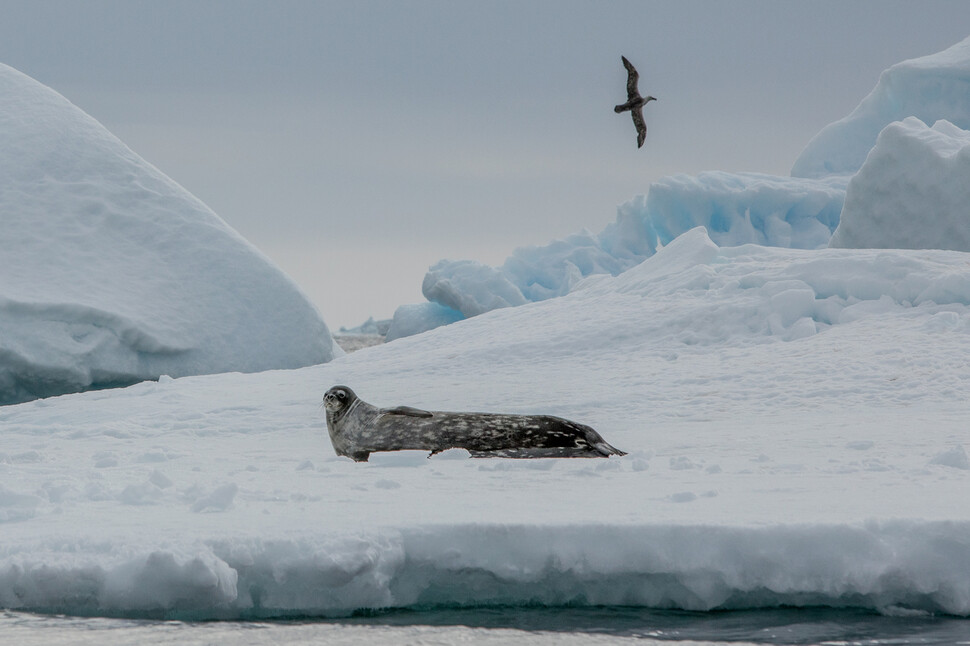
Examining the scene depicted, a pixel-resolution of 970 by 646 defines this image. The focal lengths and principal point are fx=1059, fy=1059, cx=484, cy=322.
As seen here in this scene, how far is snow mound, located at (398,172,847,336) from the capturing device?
73.6ft

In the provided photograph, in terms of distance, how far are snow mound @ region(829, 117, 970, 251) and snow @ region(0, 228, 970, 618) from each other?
17.9ft

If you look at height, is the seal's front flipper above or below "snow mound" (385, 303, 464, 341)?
below

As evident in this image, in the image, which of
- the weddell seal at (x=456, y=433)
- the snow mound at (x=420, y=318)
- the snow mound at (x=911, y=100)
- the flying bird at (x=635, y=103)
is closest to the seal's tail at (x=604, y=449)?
the weddell seal at (x=456, y=433)

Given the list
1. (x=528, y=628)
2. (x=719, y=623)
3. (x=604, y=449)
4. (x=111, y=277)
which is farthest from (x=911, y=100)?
(x=528, y=628)

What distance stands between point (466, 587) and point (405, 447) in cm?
229

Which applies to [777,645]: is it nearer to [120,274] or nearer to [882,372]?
[882,372]

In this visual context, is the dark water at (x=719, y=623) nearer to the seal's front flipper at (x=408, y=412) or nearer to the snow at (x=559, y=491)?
the snow at (x=559, y=491)

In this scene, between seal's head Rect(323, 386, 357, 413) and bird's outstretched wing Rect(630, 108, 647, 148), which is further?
bird's outstretched wing Rect(630, 108, 647, 148)

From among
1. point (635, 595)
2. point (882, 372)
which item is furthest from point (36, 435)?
point (882, 372)

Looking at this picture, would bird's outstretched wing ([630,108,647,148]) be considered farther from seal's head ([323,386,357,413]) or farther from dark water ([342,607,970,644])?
dark water ([342,607,970,644])

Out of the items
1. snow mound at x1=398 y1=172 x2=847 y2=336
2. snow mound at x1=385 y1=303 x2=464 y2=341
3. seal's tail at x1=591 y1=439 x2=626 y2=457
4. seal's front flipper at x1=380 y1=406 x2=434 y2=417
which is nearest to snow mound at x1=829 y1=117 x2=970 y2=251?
snow mound at x1=398 y1=172 x2=847 y2=336

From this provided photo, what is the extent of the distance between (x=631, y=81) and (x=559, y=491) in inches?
276

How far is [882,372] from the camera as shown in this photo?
26.2ft

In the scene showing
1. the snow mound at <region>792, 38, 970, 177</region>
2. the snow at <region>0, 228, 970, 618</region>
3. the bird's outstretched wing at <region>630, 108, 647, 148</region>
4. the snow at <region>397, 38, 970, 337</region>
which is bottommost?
the snow at <region>0, 228, 970, 618</region>
